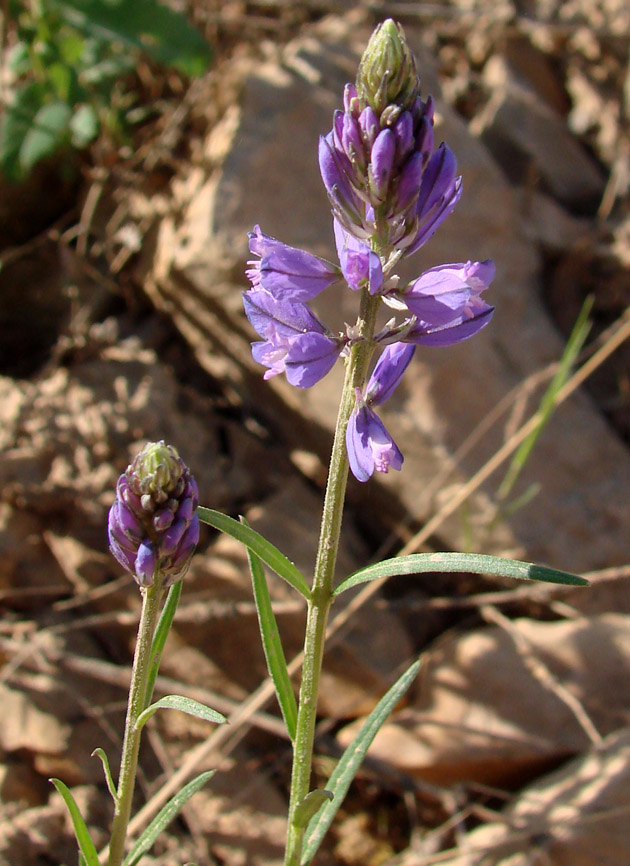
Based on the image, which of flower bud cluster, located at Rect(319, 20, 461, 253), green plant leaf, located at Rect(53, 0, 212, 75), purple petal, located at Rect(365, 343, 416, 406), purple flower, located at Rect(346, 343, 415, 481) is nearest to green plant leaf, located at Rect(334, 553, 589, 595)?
purple flower, located at Rect(346, 343, 415, 481)

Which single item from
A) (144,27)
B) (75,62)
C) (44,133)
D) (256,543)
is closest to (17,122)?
(44,133)

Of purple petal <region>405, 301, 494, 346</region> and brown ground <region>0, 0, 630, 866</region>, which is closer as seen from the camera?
purple petal <region>405, 301, 494, 346</region>

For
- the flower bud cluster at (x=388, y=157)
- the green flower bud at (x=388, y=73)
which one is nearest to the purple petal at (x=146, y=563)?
the flower bud cluster at (x=388, y=157)

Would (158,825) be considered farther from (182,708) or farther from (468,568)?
(468,568)

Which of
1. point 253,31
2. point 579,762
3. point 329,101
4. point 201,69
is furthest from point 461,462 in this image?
point 253,31

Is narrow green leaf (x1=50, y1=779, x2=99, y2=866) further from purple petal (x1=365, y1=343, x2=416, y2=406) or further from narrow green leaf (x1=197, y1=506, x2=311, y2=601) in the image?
purple petal (x1=365, y1=343, x2=416, y2=406)

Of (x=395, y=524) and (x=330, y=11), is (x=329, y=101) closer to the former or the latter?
(x=330, y=11)
